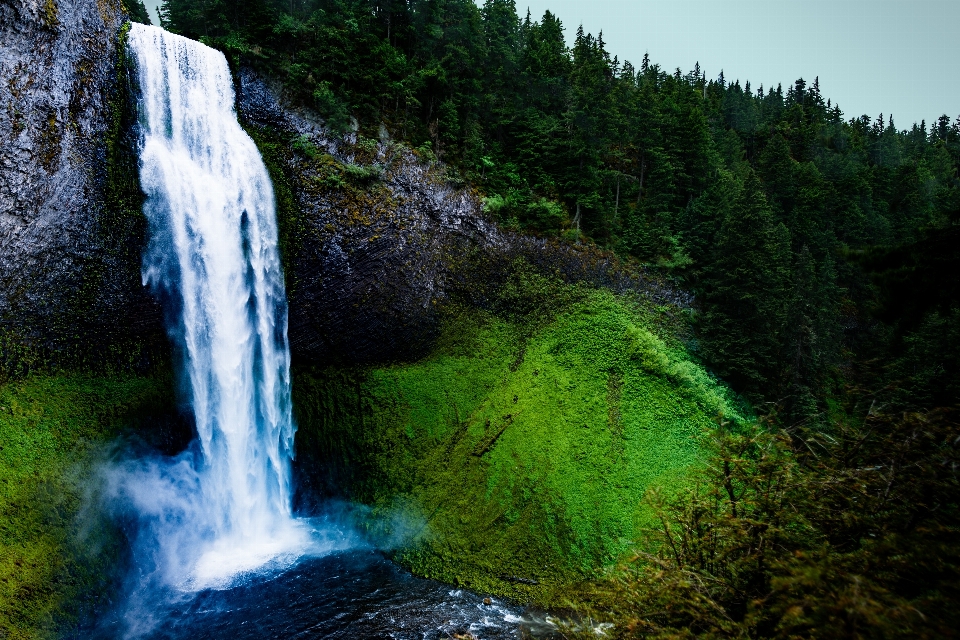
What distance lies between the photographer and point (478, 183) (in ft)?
66.7

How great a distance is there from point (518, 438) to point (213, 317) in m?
10.1

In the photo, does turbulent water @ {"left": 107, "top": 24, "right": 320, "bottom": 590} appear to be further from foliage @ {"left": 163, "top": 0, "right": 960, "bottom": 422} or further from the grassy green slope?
foliage @ {"left": 163, "top": 0, "right": 960, "bottom": 422}

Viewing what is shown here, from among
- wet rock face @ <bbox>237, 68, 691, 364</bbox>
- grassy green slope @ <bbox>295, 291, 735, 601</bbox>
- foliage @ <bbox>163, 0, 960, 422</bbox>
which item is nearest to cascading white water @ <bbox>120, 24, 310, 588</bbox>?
wet rock face @ <bbox>237, 68, 691, 364</bbox>

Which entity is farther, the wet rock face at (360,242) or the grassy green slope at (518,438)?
the wet rock face at (360,242)

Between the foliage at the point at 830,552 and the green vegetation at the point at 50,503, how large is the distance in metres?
12.0

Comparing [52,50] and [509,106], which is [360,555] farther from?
[509,106]

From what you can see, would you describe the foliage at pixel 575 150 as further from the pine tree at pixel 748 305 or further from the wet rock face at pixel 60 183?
the wet rock face at pixel 60 183

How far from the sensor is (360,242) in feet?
55.2

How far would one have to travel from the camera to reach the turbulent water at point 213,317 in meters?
13.9

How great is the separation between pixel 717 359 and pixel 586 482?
776 cm

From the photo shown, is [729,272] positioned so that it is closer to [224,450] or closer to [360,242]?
[360,242]

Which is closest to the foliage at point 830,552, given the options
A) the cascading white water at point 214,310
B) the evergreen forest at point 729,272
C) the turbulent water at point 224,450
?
the evergreen forest at point 729,272

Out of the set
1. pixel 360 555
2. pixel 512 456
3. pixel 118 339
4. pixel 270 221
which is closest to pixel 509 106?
pixel 270 221

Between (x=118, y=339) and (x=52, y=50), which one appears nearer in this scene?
(x=52, y=50)
